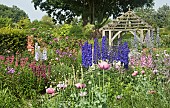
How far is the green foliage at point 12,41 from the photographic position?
14.0 meters

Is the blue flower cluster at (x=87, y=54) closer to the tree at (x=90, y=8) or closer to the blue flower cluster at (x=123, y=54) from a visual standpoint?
the blue flower cluster at (x=123, y=54)

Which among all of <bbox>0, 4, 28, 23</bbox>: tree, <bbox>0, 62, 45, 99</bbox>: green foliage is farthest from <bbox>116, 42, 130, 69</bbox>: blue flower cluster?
<bbox>0, 4, 28, 23</bbox>: tree

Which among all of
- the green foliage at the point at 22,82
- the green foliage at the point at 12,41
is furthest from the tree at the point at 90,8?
the green foliage at the point at 22,82

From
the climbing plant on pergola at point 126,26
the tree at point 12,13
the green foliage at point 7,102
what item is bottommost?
the green foliage at point 7,102

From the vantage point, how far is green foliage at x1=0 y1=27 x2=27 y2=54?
14.0 meters

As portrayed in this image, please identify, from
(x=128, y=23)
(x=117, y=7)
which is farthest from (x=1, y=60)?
(x=117, y=7)

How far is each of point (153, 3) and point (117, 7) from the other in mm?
5403

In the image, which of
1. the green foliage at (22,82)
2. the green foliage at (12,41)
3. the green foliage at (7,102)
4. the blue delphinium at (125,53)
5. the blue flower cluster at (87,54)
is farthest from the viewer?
the green foliage at (12,41)

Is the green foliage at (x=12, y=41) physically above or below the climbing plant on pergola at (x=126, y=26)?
below

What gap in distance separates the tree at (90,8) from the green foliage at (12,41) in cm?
1967

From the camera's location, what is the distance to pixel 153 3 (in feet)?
136

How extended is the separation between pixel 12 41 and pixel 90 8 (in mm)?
22233

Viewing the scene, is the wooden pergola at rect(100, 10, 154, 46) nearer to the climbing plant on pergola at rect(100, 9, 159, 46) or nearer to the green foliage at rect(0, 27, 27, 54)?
the climbing plant on pergola at rect(100, 9, 159, 46)

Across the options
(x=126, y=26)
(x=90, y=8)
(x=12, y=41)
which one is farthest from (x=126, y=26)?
(x=90, y=8)
